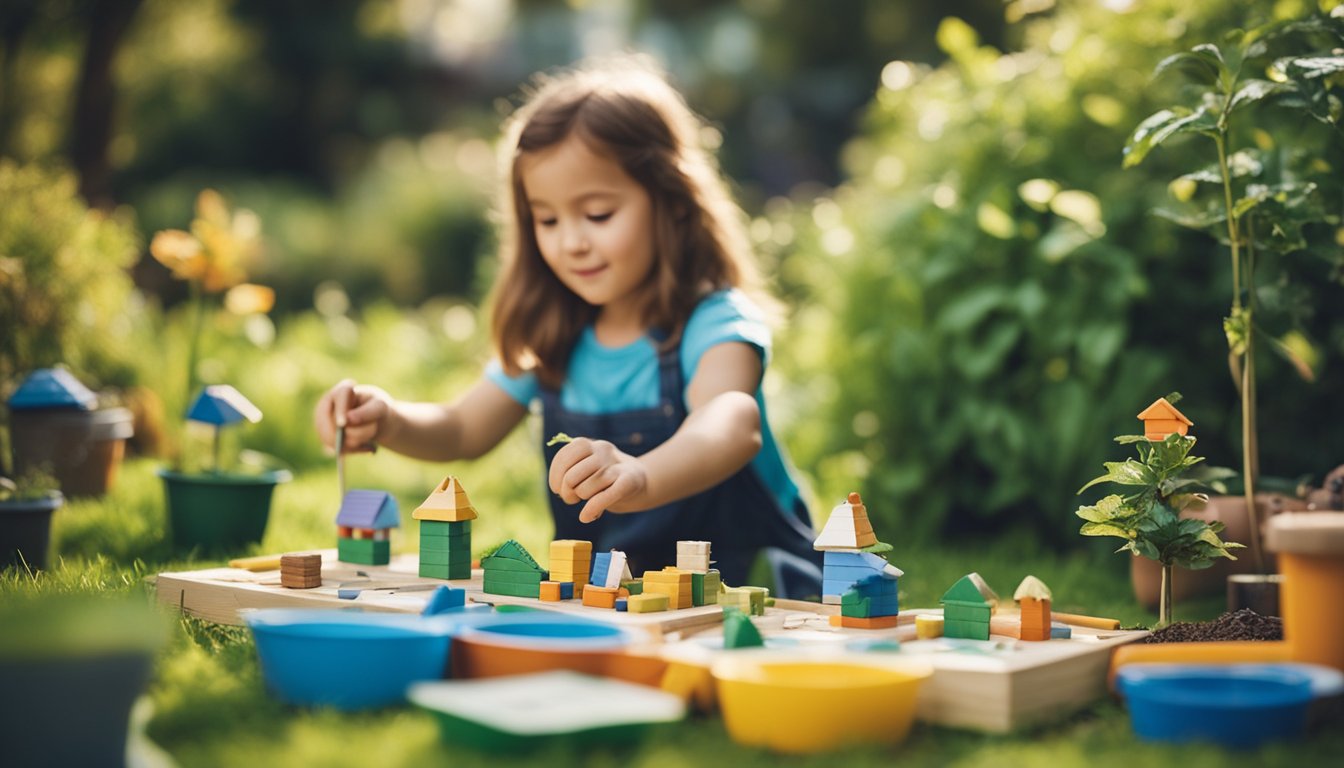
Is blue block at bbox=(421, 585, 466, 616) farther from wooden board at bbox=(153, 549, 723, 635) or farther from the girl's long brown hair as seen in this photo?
the girl's long brown hair

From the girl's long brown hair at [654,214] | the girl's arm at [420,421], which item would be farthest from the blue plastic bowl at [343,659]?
the girl's long brown hair at [654,214]

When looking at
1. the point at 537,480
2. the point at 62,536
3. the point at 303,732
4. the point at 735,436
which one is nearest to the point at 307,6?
the point at 537,480

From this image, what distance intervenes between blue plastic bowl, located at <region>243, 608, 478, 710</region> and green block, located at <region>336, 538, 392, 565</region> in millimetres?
816

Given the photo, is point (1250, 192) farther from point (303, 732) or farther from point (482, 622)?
point (303, 732)

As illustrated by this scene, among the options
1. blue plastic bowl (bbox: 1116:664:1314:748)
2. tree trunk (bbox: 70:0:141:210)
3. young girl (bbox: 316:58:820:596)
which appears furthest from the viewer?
tree trunk (bbox: 70:0:141:210)

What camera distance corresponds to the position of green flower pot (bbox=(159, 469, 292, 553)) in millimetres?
3197

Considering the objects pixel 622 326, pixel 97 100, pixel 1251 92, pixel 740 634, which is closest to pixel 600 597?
pixel 740 634

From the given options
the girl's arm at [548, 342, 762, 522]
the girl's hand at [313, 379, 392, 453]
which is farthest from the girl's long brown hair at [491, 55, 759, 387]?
the girl's hand at [313, 379, 392, 453]

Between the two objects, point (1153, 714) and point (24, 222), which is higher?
point (24, 222)

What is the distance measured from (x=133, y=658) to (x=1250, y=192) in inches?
88.1

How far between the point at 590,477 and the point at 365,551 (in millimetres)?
744

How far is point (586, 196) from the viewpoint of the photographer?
2986mm

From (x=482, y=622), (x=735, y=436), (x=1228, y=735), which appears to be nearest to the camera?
(x=1228, y=735)

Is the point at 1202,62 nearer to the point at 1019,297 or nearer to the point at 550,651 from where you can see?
the point at 1019,297
